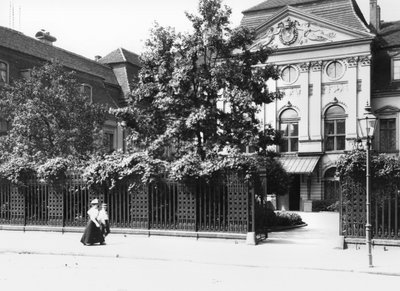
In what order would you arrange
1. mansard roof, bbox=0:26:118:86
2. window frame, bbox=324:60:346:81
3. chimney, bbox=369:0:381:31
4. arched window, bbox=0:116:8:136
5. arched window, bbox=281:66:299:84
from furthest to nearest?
1. chimney, bbox=369:0:381:31
2. arched window, bbox=281:66:299:84
3. window frame, bbox=324:60:346:81
4. mansard roof, bbox=0:26:118:86
5. arched window, bbox=0:116:8:136

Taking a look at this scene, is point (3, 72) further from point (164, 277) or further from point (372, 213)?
point (164, 277)

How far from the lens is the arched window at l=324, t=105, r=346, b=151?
39.2 m

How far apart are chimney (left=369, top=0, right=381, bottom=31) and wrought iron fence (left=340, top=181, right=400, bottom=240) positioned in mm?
30843

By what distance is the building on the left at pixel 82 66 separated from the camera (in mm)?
32406

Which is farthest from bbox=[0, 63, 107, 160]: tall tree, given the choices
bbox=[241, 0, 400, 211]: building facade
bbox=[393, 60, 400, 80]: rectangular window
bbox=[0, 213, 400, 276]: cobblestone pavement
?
bbox=[393, 60, 400, 80]: rectangular window

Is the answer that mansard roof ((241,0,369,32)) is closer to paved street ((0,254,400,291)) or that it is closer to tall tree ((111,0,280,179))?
tall tree ((111,0,280,179))

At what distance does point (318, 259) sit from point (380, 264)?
1.47m

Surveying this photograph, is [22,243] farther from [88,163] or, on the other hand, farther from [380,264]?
[380,264]

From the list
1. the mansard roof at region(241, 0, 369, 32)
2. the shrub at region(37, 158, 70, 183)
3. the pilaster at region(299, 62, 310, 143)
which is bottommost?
the shrub at region(37, 158, 70, 183)

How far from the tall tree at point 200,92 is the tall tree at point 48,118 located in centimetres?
367

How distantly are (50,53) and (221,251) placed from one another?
26.3 metres

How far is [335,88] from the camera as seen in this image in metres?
39.2

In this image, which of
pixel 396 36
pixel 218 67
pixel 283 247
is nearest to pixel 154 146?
pixel 218 67

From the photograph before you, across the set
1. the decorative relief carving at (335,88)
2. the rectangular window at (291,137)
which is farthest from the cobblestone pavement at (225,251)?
the decorative relief carving at (335,88)
